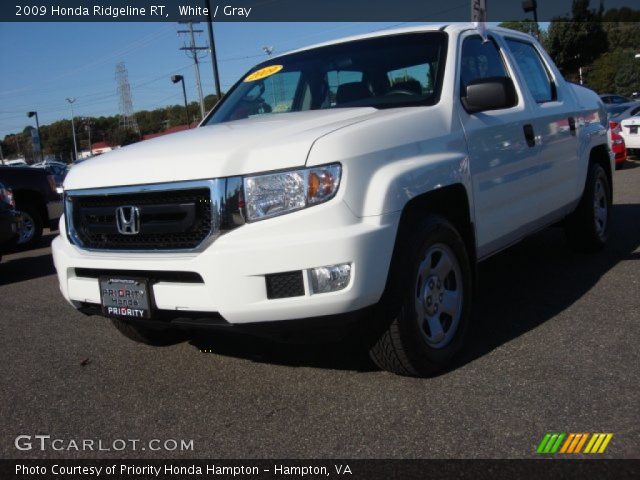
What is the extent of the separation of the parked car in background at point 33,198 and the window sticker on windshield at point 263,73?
21.6 feet

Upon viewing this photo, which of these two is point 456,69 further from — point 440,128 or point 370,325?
point 370,325

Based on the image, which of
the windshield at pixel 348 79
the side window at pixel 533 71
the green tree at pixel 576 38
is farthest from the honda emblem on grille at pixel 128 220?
the green tree at pixel 576 38

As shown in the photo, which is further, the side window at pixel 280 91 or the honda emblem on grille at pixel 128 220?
the side window at pixel 280 91

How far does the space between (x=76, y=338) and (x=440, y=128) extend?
2.93 m

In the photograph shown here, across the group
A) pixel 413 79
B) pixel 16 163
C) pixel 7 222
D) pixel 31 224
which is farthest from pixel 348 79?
pixel 16 163

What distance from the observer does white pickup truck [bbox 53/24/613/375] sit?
274 cm

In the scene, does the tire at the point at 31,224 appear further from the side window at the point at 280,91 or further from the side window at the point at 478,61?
the side window at the point at 478,61

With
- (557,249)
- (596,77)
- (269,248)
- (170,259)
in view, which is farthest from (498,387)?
(596,77)

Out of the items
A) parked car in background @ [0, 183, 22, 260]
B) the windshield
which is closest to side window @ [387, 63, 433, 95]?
the windshield

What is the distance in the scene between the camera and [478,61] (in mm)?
4133

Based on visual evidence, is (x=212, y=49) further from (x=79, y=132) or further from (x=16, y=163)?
(x=79, y=132)

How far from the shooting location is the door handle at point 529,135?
13.8 ft

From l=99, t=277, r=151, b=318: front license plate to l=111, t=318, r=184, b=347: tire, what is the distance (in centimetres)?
79

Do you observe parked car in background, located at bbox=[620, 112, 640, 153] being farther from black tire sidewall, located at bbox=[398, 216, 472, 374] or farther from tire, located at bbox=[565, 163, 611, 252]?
black tire sidewall, located at bbox=[398, 216, 472, 374]
